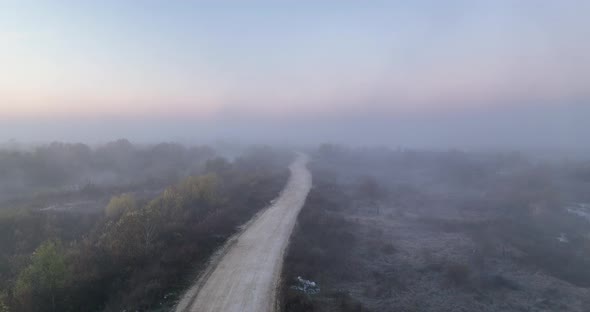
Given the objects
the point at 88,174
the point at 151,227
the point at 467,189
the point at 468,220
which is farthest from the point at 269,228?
the point at 88,174

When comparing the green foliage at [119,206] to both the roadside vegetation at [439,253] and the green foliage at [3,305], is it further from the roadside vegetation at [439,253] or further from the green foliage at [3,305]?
the green foliage at [3,305]

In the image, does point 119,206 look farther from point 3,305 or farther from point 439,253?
point 439,253

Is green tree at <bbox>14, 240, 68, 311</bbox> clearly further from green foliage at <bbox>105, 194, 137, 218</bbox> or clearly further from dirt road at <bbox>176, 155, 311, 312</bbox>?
green foliage at <bbox>105, 194, 137, 218</bbox>

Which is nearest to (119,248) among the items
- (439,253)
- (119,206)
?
(119,206)

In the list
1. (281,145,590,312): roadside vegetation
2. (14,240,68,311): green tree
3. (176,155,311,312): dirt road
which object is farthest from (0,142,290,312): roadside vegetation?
(281,145,590,312): roadside vegetation

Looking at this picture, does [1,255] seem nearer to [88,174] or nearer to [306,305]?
[306,305]
